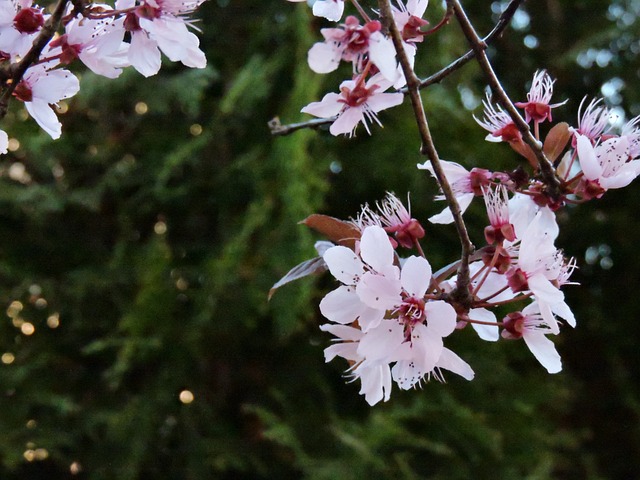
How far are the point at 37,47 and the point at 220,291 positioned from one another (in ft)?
4.24

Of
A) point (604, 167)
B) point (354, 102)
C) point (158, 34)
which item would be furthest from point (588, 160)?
point (158, 34)

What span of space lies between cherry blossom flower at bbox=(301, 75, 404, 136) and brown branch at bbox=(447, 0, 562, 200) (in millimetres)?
41

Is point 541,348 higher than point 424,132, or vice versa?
point 424,132

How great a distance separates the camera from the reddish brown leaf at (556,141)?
1.27 ft

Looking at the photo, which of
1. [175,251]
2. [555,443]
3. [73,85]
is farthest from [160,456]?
[73,85]

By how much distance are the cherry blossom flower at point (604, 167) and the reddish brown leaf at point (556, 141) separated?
19 millimetres

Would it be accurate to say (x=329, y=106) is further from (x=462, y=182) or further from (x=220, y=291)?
(x=220, y=291)

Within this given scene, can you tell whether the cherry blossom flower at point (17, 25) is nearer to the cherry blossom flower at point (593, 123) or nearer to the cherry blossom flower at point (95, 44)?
the cherry blossom flower at point (95, 44)

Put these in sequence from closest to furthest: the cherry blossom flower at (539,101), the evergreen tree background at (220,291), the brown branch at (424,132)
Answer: the brown branch at (424,132) → the cherry blossom flower at (539,101) → the evergreen tree background at (220,291)

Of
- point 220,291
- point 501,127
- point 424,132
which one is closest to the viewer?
point 424,132

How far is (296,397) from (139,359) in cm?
36

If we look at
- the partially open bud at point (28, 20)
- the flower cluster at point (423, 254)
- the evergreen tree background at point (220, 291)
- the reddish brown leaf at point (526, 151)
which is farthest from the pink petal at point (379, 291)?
the evergreen tree background at point (220, 291)

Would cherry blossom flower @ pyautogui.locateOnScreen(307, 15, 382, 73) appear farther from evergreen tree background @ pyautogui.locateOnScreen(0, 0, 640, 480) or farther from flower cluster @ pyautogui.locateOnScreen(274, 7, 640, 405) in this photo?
evergreen tree background @ pyautogui.locateOnScreen(0, 0, 640, 480)

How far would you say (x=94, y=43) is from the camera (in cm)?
39
